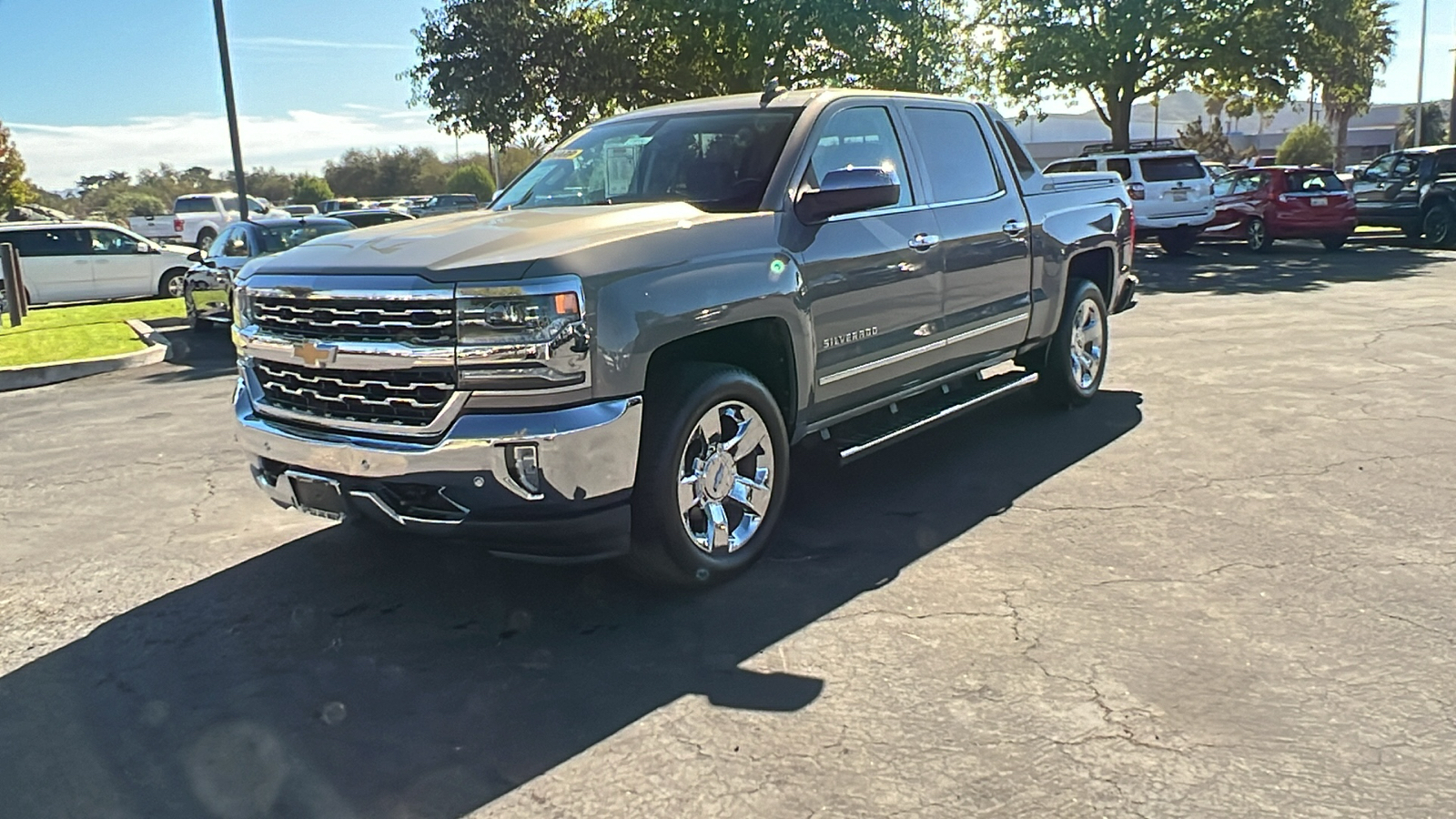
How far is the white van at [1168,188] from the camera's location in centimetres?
2055

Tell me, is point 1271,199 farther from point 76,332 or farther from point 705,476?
point 705,476

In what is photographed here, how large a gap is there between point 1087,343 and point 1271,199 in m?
14.9

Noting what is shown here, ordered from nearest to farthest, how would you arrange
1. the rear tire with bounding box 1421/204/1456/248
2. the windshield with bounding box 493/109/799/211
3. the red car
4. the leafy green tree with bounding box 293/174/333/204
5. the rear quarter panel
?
the windshield with bounding box 493/109/799/211 → the rear quarter panel → the red car → the rear tire with bounding box 1421/204/1456/248 → the leafy green tree with bounding box 293/174/333/204

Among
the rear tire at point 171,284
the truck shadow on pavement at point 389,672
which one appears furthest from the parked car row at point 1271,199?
the truck shadow on pavement at point 389,672

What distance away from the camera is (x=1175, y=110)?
255 feet

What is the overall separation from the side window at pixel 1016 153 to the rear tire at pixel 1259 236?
619 inches

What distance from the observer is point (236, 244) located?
1367cm

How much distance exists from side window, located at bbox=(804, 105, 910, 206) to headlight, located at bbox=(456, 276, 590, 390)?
1649 mm

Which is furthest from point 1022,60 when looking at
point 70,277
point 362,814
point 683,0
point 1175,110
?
point 1175,110

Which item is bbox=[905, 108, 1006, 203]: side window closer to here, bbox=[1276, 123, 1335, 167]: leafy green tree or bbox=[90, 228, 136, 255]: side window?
bbox=[90, 228, 136, 255]: side window

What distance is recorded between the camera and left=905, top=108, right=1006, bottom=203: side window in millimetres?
5930

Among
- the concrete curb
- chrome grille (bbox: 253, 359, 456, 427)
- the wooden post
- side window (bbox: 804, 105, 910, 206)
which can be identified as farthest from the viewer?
the wooden post

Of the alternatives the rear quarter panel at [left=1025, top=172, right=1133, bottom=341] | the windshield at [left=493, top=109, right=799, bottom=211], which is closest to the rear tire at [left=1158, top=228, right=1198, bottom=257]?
the rear quarter panel at [left=1025, top=172, right=1133, bottom=341]

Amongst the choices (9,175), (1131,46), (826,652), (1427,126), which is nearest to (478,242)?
(826,652)
